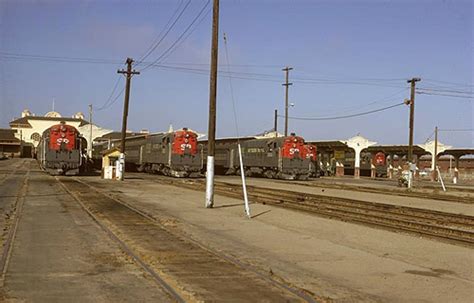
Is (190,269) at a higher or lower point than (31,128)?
lower

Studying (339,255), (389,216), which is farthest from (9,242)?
(389,216)

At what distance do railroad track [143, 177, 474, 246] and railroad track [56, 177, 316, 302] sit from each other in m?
6.67

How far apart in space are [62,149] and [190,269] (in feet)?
113

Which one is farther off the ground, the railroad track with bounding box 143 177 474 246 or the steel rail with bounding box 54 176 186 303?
the railroad track with bounding box 143 177 474 246

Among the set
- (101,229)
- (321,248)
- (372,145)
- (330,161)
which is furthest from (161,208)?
(330,161)

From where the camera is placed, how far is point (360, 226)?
16438mm

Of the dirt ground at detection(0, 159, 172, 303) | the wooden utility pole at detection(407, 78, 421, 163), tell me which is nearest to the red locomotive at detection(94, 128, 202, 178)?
the wooden utility pole at detection(407, 78, 421, 163)

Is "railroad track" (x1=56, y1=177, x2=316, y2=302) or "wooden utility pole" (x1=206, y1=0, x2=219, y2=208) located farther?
"wooden utility pole" (x1=206, y1=0, x2=219, y2=208)

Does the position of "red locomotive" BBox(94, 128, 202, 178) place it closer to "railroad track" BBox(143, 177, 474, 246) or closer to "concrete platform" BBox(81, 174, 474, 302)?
"railroad track" BBox(143, 177, 474, 246)

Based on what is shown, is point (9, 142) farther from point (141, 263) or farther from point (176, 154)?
point (141, 263)

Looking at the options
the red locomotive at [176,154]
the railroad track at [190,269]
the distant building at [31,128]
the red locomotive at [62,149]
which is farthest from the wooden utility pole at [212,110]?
the distant building at [31,128]

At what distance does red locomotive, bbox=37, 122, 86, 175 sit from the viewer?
134 feet

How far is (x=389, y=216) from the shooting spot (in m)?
19.1

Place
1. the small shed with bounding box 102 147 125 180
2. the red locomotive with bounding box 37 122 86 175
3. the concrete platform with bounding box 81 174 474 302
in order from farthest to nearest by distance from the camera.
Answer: the small shed with bounding box 102 147 125 180, the red locomotive with bounding box 37 122 86 175, the concrete platform with bounding box 81 174 474 302
